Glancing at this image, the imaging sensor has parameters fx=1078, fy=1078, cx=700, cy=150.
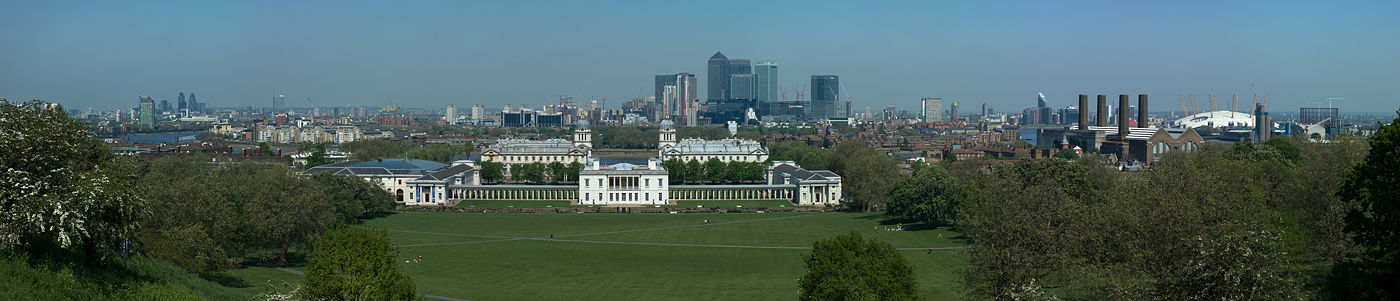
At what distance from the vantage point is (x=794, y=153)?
12738 cm

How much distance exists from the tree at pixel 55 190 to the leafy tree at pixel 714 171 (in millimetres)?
72722

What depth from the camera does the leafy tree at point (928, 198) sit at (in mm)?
58781

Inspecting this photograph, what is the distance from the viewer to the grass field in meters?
38.3

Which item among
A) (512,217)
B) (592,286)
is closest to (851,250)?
(592,286)

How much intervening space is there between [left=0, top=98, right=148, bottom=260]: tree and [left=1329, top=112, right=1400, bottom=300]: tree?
26.4 meters

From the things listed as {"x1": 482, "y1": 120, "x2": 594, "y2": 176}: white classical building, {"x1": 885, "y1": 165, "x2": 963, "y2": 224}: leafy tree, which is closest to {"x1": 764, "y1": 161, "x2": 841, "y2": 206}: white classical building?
{"x1": 885, "y1": 165, "x2": 963, "y2": 224}: leafy tree

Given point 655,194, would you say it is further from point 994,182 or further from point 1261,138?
point 1261,138

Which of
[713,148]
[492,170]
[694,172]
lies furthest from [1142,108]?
[492,170]

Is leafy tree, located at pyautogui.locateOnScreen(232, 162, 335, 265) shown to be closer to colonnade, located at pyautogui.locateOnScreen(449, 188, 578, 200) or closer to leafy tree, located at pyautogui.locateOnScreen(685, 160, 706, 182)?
colonnade, located at pyautogui.locateOnScreen(449, 188, 578, 200)

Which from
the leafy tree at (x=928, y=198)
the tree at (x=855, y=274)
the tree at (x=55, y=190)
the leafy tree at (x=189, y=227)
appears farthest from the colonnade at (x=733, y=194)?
the tree at (x=55, y=190)

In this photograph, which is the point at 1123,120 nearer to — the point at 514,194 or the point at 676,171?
the point at 676,171

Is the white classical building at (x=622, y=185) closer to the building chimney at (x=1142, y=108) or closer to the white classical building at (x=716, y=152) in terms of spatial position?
the white classical building at (x=716, y=152)

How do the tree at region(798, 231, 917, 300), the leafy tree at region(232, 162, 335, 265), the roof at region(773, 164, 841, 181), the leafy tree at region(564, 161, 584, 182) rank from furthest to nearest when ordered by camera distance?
the leafy tree at region(564, 161, 584, 182) < the roof at region(773, 164, 841, 181) < the leafy tree at region(232, 162, 335, 265) < the tree at region(798, 231, 917, 300)

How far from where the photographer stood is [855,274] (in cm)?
2695
